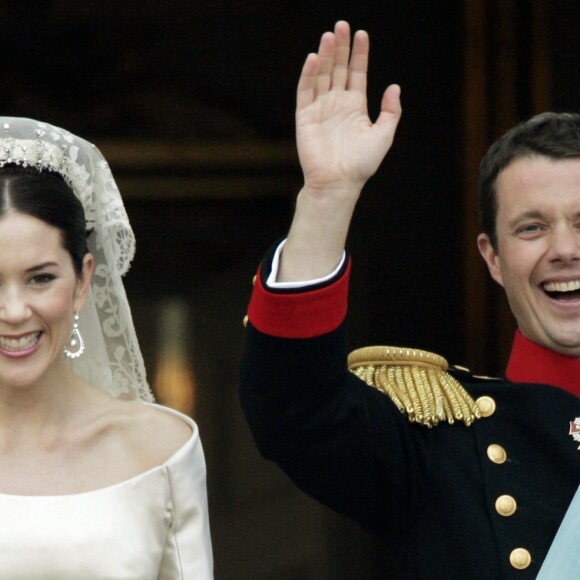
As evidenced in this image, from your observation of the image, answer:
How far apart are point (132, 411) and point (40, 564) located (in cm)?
39

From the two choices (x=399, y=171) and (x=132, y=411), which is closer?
(x=132, y=411)

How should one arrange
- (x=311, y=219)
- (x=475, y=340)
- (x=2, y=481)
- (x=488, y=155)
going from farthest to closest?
(x=475, y=340) → (x=488, y=155) → (x=2, y=481) → (x=311, y=219)

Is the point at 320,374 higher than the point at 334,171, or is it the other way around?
the point at 334,171

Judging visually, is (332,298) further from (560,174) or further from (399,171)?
(399,171)

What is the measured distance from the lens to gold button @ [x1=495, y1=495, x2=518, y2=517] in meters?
3.18

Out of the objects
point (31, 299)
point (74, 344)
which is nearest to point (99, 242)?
point (74, 344)

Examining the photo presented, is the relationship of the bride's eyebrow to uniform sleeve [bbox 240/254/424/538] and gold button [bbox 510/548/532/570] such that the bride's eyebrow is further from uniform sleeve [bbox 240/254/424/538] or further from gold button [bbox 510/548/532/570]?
gold button [bbox 510/548/532/570]

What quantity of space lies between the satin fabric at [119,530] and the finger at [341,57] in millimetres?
740

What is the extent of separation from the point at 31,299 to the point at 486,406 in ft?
2.60

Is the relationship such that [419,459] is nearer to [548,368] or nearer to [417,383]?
[417,383]

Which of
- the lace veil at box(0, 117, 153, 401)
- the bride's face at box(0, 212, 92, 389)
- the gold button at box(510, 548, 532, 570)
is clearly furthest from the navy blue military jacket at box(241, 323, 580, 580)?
the lace veil at box(0, 117, 153, 401)

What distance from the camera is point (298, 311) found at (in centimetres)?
305

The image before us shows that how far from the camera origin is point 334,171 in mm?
3062

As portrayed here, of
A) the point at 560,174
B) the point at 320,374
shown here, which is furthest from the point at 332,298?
the point at 560,174
